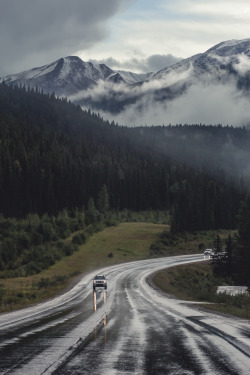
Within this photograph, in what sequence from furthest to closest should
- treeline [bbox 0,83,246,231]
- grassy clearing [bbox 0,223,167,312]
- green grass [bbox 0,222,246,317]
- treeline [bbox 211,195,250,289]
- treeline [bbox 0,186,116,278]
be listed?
treeline [bbox 0,83,246,231] → treeline [bbox 0,186,116,278] → treeline [bbox 211,195,250,289] → grassy clearing [bbox 0,223,167,312] → green grass [bbox 0,222,246,317]

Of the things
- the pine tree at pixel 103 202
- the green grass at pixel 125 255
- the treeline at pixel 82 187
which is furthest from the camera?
the pine tree at pixel 103 202

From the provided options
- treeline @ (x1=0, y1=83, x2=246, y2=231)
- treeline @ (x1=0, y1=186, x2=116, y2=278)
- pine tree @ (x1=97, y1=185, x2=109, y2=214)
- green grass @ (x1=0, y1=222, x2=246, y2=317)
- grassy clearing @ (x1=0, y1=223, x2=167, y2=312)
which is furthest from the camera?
pine tree @ (x1=97, y1=185, x2=109, y2=214)

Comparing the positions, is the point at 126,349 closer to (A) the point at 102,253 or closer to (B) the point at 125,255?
(A) the point at 102,253

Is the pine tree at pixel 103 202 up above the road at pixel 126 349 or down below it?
above

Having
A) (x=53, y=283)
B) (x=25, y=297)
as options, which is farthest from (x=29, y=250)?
(x=25, y=297)

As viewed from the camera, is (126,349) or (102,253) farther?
(102,253)

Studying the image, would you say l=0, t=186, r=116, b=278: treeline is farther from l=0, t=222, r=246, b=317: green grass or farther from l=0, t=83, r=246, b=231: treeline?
l=0, t=83, r=246, b=231: treeline

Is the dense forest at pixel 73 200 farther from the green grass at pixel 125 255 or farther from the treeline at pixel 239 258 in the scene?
the green grass at pixel 125 255

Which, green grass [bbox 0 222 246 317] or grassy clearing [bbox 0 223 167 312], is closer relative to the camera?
green grass [bbox 0 222 246 317]

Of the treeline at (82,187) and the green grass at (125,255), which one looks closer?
the green grass at (125,255)

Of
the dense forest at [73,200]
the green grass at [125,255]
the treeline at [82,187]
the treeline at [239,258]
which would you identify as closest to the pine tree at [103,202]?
the dense forest at [73,200]

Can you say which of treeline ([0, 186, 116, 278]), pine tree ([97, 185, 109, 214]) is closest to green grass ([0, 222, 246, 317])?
treeline ([0, 186, 116, 278])

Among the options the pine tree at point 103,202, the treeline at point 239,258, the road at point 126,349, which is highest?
the pine tree at point 103,202

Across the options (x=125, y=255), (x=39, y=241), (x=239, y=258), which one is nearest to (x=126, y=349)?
(x=239, y=258)
